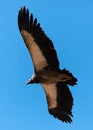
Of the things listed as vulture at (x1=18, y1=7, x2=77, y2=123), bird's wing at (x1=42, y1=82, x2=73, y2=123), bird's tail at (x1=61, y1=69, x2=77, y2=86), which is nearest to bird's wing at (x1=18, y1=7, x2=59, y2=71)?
vulture at (x1=18, y1=7, x2=77, y2=123)

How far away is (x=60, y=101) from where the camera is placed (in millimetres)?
25766

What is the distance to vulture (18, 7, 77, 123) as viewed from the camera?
23688mm

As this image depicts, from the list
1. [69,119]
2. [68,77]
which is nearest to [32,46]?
[68,77]

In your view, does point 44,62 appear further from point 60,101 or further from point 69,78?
point 60,101

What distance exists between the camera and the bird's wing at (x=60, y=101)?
82.8 feet

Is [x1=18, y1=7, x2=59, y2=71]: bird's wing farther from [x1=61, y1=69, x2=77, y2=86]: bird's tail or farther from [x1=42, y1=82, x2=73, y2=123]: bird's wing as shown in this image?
[x1=42, y1=82, x2=73, y2=123]: bird's wing

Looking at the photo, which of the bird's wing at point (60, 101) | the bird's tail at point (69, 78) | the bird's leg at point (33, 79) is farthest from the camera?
the bird's wing at point (60, 101)

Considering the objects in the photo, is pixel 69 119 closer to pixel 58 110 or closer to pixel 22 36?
pixel 58 110

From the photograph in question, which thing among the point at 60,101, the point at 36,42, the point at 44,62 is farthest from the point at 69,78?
the point at 60,101

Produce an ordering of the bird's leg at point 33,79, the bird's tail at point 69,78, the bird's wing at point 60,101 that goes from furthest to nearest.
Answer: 1. the bird's wing at point 60,101
2. the bird's leg at point 33,79
3. the bird's tail at point 69,78

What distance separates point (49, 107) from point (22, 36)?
367 centimetres

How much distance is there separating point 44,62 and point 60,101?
211cm

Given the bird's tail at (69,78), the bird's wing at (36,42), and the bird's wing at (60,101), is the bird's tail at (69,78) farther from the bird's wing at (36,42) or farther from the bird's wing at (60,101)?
the bird's wing at (60,101)

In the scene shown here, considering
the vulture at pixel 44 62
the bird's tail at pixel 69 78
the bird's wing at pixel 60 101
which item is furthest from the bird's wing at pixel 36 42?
the bird's wing at pixel 60 101
